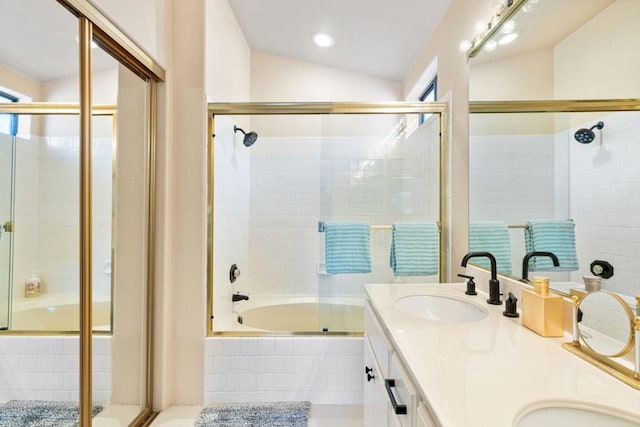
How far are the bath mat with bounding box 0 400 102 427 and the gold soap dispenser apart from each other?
168cm

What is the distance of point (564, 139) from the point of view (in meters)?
0.91

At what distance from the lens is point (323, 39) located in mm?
Result: 2389

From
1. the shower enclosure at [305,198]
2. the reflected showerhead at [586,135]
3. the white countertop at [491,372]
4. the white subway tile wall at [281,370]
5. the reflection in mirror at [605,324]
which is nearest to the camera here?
the white countertop at [491,372]

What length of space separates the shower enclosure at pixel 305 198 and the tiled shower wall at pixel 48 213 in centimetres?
72

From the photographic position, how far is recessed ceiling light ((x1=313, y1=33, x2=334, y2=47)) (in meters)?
2.34

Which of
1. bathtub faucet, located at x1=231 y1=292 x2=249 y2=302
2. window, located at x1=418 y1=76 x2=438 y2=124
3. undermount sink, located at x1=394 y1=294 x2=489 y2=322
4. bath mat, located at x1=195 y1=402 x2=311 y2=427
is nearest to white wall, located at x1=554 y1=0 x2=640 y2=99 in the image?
undermount sink, located at x1=394 y1=294 x2=489 y2=322

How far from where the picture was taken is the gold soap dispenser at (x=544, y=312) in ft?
2.81

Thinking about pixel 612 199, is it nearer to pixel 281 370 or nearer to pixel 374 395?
pixel 374 395

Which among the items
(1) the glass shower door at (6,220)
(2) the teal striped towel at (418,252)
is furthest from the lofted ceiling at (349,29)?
(1) the glass shower door at (6,220)

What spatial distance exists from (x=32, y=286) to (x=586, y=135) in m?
1.89

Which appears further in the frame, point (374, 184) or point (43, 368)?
point (374, 184)

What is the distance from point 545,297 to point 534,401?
1.43 ft

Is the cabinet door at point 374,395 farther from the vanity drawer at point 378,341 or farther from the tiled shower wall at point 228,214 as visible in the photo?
the tiled shower wall at point 228,214

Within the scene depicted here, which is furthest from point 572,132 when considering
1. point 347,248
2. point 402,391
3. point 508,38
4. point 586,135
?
point 347,248
